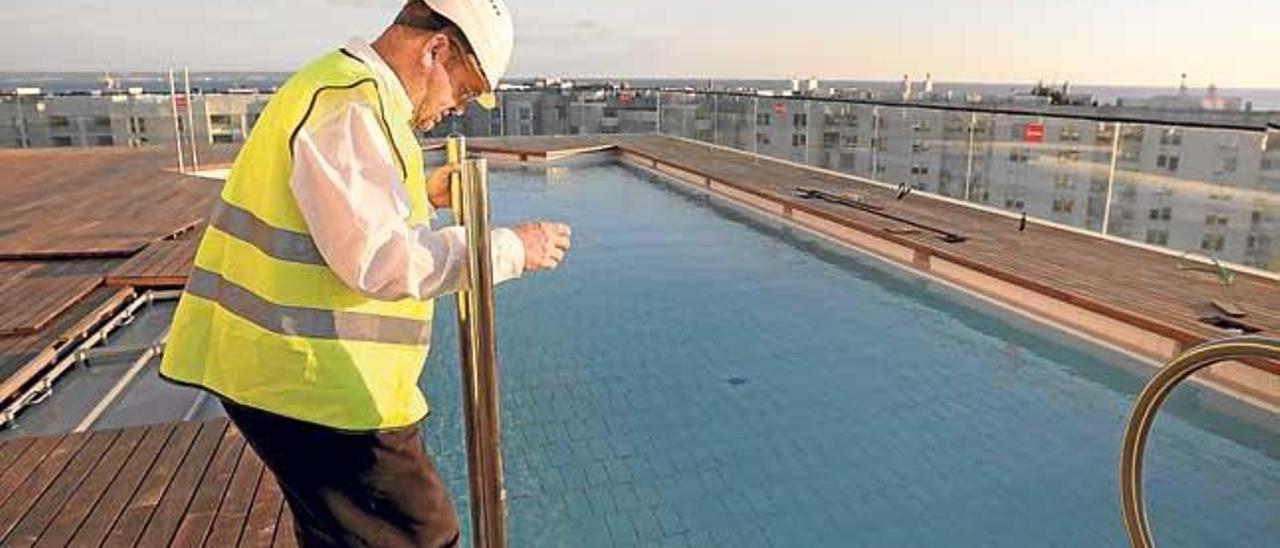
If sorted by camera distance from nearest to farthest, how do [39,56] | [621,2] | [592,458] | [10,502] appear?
[10,502], [592,458], [621,2], [39,56]

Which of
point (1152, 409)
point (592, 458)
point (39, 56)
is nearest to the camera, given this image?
point (1152, 409)

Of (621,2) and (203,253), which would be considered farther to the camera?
(621,2)

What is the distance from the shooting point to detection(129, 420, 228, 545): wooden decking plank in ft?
6.75

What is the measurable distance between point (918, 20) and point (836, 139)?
37.5 feet

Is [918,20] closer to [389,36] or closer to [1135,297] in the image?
[1135,297]

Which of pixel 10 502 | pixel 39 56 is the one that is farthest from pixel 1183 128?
pixel 39 56

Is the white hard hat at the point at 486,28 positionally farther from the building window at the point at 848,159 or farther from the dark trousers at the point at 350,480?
the building window at the point at 848,159

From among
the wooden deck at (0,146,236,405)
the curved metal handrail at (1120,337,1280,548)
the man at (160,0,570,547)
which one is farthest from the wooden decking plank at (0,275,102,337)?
the curved metal handrail at (1120,337,1280,548)

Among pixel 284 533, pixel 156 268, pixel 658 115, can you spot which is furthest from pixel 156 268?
pixel 658 115

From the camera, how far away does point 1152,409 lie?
4.44 feet

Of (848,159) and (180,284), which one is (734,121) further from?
(180,284)

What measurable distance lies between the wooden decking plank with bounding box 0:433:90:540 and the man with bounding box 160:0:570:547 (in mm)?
1372

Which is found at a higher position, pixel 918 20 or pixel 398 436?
pixel 918 20

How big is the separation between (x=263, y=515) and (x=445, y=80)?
151cm
